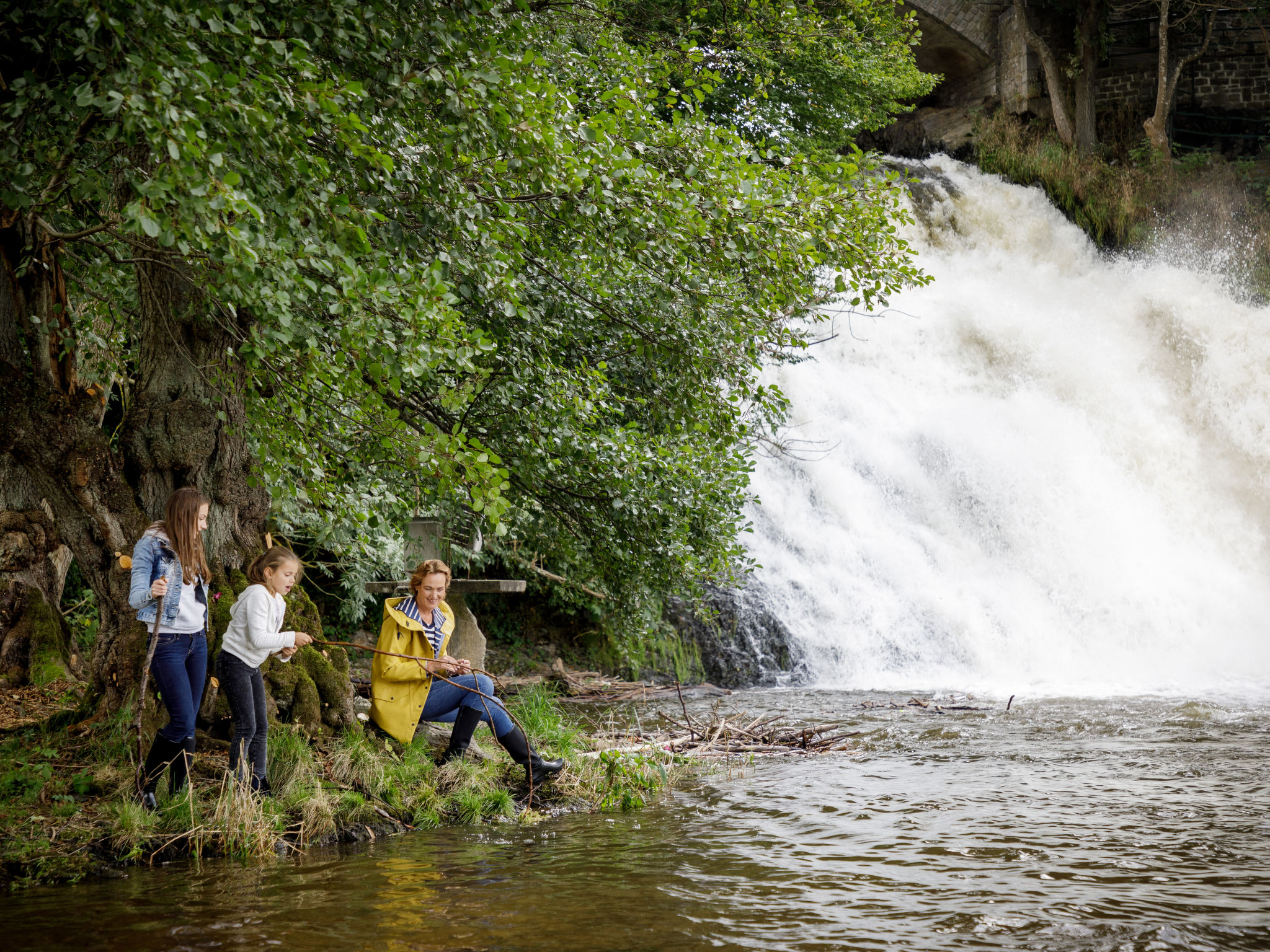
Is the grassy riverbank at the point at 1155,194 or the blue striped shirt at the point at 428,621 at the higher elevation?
the grassy riverbank at the point at 1155,194

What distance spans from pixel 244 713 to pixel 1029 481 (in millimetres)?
13669

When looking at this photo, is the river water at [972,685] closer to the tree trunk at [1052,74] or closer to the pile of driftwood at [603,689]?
the pile of driftwood at [603,689]

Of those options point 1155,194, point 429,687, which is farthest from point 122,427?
point 1155,194

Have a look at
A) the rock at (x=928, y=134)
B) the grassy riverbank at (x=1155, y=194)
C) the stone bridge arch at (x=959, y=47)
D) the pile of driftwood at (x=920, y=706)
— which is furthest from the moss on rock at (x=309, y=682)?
the stone bridge arch at (x=959, y=47)

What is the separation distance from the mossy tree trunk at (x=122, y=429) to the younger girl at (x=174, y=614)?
2.67 feet

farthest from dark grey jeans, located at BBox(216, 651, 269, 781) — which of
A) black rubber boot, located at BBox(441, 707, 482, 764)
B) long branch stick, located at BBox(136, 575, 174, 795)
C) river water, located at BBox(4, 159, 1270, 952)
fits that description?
black rubber boot, located at BBox(441, 707, 482, 764)

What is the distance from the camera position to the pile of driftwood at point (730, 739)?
7762 mm

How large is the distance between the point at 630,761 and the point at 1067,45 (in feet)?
81.0

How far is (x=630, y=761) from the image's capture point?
6.68 m

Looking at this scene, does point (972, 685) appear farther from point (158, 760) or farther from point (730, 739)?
point (158, 760)

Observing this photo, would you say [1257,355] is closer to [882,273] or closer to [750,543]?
[750,543]

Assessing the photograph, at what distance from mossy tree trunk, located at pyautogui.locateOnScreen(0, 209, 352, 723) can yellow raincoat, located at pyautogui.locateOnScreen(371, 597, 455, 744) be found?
1.41ft

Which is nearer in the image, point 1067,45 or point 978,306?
point 978,306

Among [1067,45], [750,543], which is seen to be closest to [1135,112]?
[1067,45]
